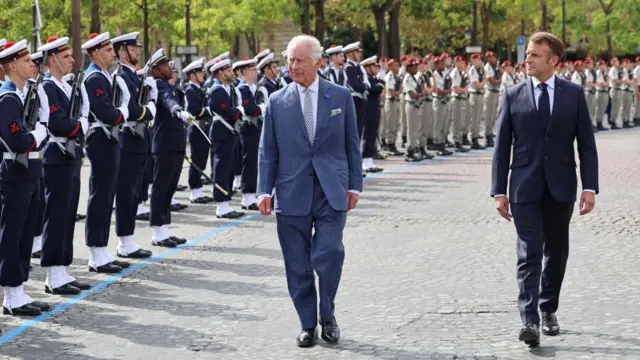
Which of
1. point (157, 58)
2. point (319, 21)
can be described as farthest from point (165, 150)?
point (319, 21)

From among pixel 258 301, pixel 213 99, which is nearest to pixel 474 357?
pixel 258 301

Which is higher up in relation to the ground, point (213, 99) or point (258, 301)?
point (213, 99)

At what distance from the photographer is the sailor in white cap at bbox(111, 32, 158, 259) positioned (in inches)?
504

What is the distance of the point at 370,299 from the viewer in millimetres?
10141

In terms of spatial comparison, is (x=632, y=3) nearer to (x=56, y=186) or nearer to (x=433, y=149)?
(x=433, y=149)

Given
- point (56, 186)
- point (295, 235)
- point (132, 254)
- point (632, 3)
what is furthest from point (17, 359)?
point (632, 3)

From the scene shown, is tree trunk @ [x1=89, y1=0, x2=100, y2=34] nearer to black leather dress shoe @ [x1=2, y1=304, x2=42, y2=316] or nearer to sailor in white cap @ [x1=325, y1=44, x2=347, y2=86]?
sailor in white cap @ [x1=325, y1=44, x2=347, y2=86]

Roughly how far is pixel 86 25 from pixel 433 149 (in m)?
32.2

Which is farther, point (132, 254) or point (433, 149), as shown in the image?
point (433, 149)

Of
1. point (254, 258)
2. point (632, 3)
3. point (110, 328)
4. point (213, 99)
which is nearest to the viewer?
point (110, 328)

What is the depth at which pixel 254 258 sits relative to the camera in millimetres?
12703

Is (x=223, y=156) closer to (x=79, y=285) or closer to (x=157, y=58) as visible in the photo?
(x=157, y=58)

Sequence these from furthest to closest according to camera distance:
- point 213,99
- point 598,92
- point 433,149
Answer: point 598,92, point 433,149, point 213,99

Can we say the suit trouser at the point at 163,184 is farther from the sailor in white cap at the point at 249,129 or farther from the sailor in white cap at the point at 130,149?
the sailor in white cap at the point at 249,129
